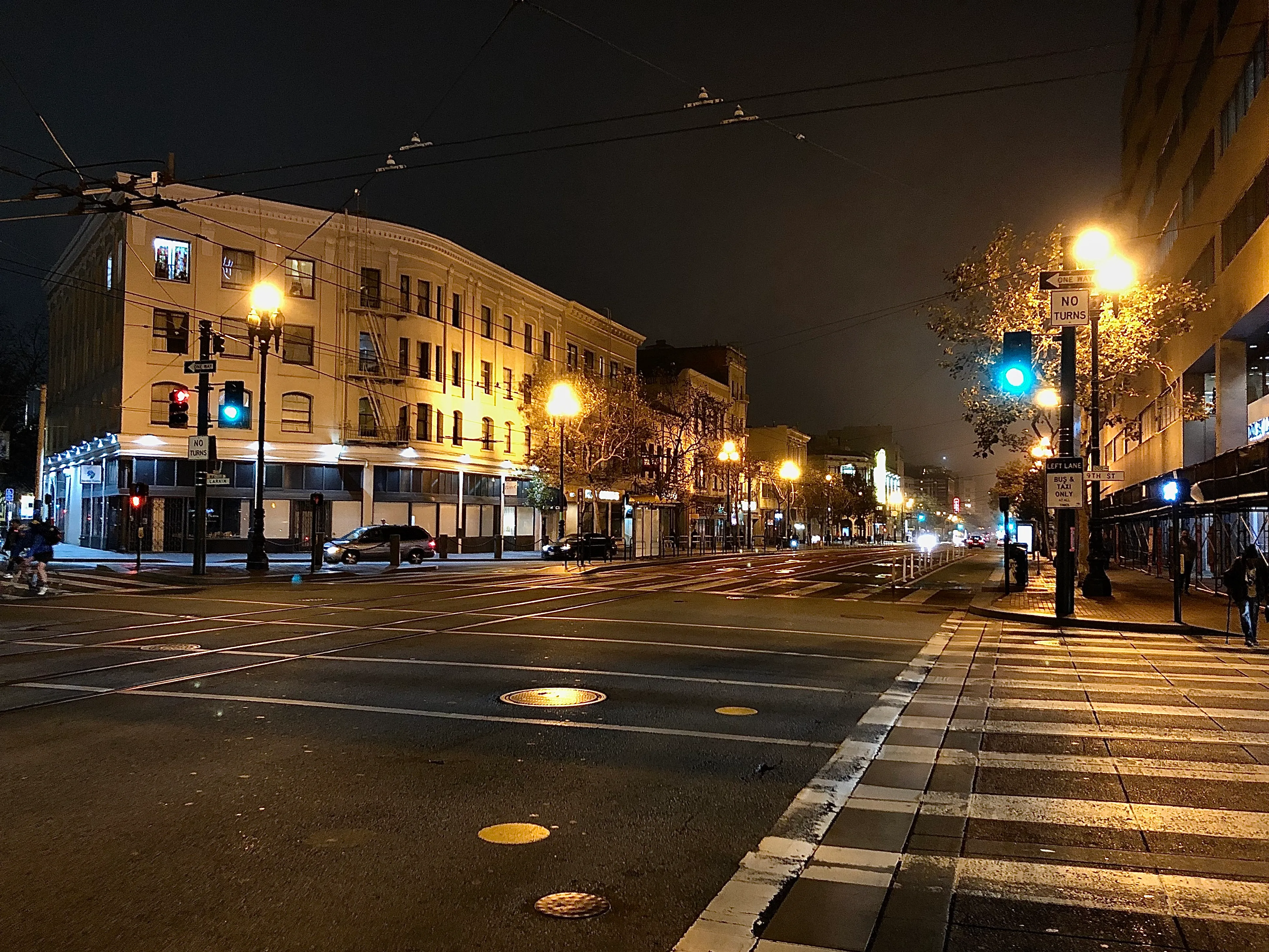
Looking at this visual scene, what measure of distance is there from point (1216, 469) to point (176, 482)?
4140 centimetres

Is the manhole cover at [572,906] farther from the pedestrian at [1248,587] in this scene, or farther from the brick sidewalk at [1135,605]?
the brick sidewalk at [1135,605]

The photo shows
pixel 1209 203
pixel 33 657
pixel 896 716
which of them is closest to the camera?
pixel 896 716

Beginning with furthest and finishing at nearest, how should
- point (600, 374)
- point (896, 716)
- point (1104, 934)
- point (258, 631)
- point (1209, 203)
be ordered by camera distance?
point (600, 374) → point (1209, 203) → point (258, 631) → point (896, 716) → point (1104, 934)


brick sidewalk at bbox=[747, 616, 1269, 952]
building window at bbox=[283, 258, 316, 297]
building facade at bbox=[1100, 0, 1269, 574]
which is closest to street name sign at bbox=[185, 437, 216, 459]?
building window at bbox=[283, 258, 316, 297]

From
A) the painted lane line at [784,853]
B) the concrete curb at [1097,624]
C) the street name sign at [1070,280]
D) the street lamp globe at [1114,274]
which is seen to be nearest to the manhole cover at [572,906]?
the painted lane line at [784,853]

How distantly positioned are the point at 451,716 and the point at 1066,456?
15093 mm

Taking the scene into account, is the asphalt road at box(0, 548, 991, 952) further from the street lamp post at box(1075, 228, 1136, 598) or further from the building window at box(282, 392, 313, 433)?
the building window at box(282, 392, 313, 433)

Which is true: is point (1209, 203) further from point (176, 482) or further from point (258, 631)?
point (176, 482)

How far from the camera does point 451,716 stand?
926cm

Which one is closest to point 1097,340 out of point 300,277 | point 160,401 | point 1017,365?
point 1017,365

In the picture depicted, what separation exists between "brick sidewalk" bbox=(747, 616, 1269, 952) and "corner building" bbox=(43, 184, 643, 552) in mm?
38597

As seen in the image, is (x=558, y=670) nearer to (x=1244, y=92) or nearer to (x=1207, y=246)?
(x=1244, y=92)

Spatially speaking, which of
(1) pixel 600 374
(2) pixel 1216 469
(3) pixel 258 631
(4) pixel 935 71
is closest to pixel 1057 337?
(2) pixel 1216 469

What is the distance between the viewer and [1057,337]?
2517 centimetres
